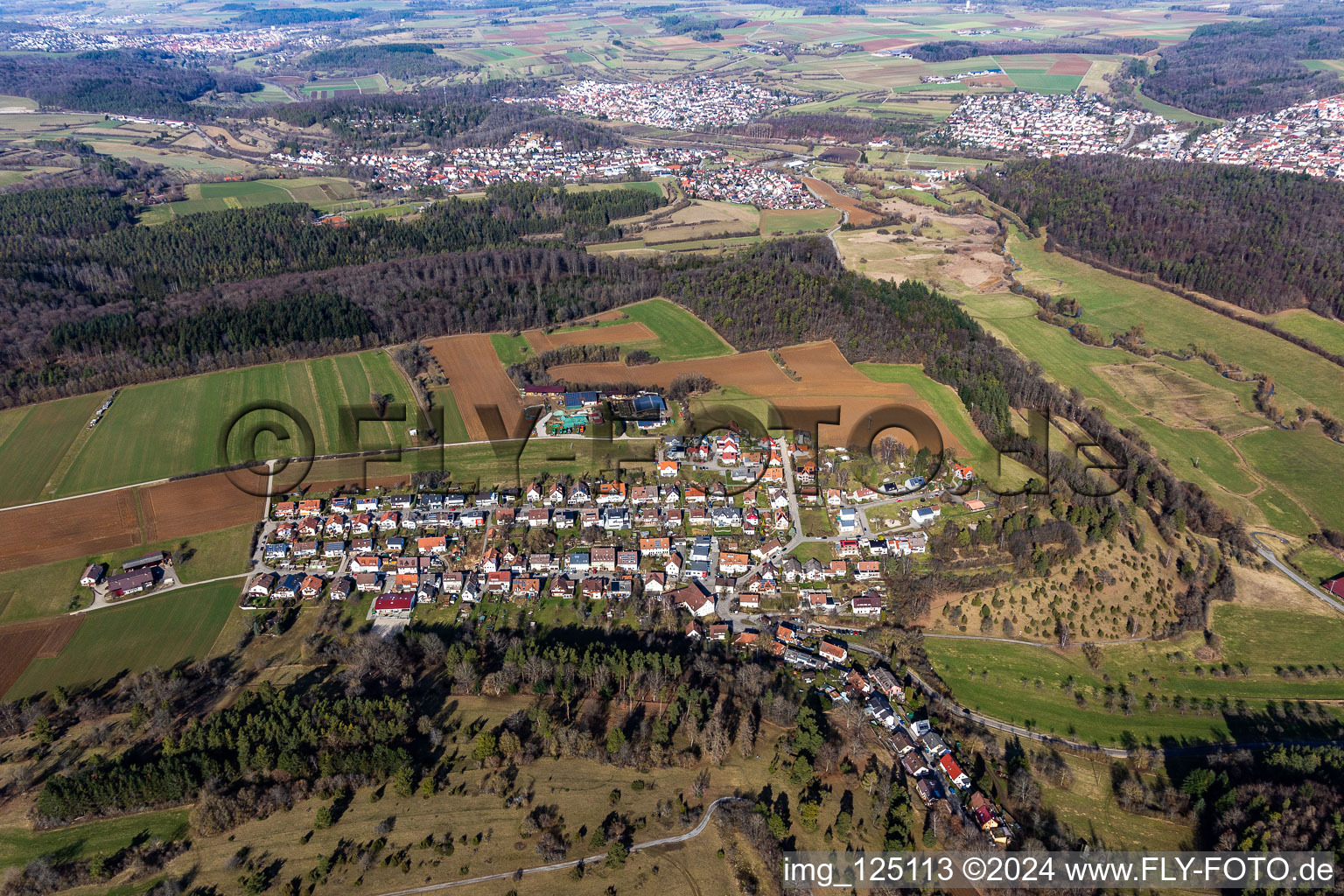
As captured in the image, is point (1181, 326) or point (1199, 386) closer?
point (1199, 386)

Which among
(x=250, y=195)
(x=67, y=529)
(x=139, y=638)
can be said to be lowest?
(x=139, y=638)

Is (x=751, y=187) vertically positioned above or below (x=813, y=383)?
above

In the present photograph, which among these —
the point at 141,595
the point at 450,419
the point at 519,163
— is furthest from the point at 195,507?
the point at 519,163

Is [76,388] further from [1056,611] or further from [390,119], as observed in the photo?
[390,119]

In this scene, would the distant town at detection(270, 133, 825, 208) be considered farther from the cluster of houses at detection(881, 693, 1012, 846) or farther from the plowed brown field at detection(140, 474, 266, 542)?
the cluster of houses at detection(881, 693, 1012, 846)

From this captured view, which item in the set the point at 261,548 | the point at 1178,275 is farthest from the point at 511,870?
the point at 1178,275

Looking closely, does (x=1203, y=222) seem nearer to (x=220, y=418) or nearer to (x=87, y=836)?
(x=220, y=418)

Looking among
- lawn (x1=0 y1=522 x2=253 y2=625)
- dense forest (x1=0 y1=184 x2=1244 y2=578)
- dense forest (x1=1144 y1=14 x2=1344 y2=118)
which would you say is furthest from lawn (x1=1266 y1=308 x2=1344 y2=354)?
dense forest (x1=1144 y1=14 x2=1344 y2=118)

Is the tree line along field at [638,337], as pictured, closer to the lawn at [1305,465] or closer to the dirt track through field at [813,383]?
the dirt track through field at [813,383]
